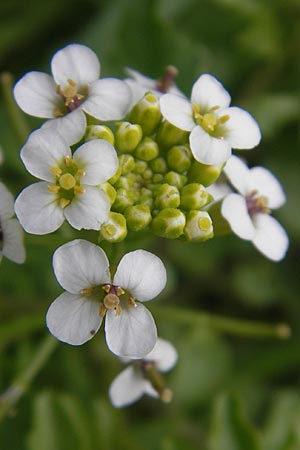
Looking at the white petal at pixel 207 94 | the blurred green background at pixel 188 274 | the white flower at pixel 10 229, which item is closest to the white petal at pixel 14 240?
the white flower at pixel 10 229

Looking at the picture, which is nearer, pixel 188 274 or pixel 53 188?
pixel 53 188

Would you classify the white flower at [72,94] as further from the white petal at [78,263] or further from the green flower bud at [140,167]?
the white petal at [78,263]

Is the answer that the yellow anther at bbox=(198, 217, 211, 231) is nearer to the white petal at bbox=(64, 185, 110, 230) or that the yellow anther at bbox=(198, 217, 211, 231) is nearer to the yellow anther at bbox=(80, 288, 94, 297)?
the white petal at bbox=(64, 185, 110, 230)

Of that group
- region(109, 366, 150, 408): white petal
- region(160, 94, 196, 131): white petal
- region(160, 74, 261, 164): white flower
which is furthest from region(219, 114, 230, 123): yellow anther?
region(109, 366, 150, 408): white petal

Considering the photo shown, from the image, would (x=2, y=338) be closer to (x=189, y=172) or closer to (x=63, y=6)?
(x=189, y=172)

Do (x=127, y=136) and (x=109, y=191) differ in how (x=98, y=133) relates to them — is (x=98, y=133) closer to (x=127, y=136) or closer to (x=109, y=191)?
(x=127, y=136)

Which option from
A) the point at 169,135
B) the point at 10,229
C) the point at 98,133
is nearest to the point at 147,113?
the point at 169,135

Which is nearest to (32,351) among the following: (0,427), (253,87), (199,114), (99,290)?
(0,427)
